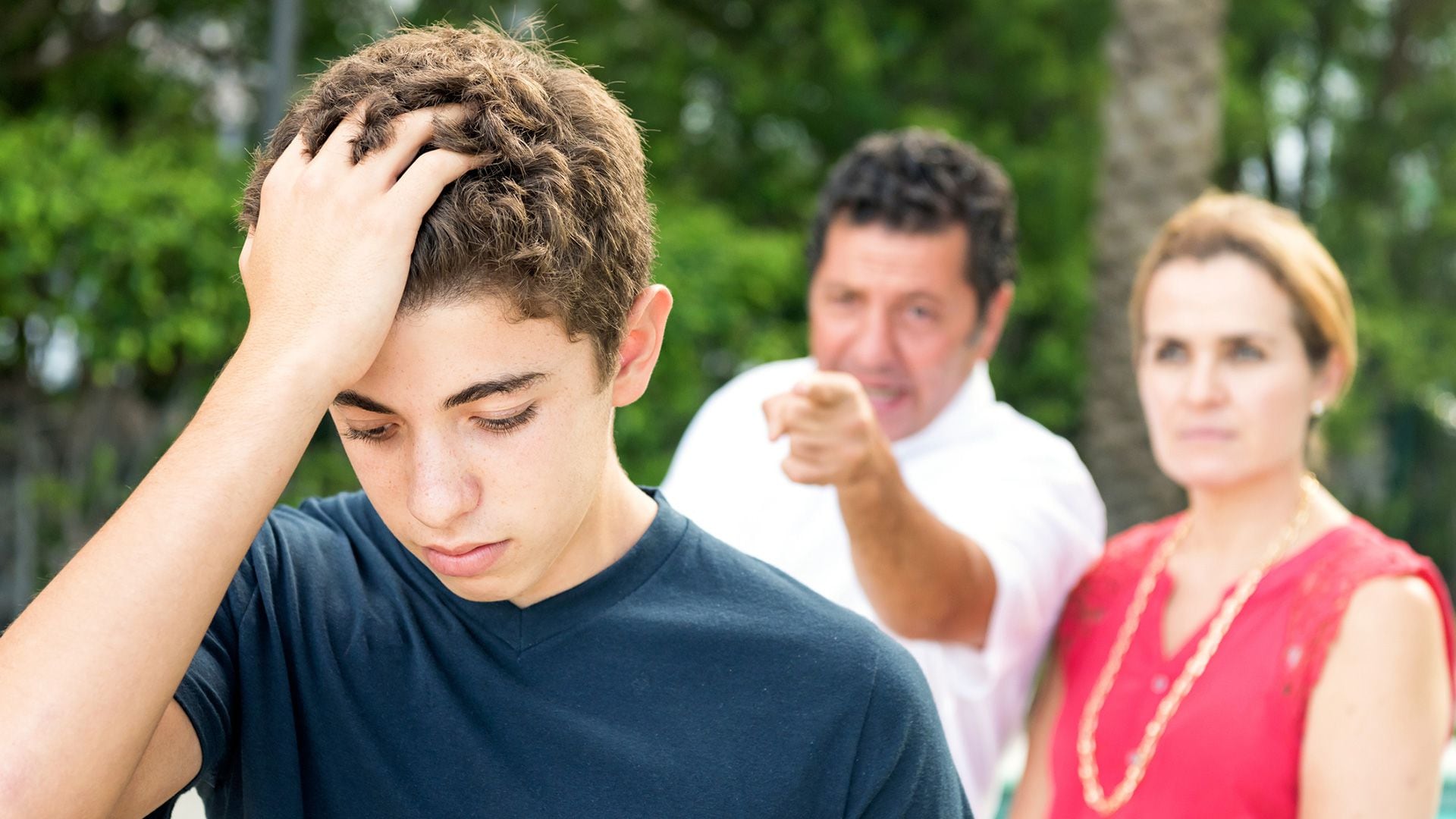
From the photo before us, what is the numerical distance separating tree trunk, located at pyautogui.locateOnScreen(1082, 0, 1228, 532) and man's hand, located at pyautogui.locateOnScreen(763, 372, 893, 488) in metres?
5.05

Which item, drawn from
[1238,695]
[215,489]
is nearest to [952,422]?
[1238,695]

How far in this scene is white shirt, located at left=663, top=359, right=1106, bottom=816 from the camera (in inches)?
107

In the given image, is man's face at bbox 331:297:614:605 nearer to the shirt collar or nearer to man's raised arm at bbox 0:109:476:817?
man's raised arm at bbox 0:109:476:817

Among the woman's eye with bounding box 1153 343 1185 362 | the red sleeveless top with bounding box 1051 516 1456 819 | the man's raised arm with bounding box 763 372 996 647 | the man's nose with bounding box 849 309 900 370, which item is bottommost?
the red sleeveless top with bounding box 1051 516 1456 819

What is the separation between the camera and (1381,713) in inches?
94.2

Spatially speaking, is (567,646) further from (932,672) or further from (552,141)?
(932,672)

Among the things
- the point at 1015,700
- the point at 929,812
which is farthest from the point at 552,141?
the point at 1015,700

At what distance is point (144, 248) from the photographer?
191 inches

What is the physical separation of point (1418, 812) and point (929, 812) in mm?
1212

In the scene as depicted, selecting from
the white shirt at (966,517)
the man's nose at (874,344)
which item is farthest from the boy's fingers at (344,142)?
the man's nose at (874,344)

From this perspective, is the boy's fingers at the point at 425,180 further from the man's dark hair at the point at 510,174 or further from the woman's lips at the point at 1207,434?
the woman's lips at the point at 1207,434

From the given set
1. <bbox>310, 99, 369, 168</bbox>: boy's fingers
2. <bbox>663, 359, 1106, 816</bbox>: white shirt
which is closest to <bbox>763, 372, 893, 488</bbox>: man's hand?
<bbox>663, 359, 1106, 816</bbox>: white shirt

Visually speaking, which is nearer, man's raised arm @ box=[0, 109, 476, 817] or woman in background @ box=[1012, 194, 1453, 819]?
man's raised arm @ box=[0, 109, 476, 817]

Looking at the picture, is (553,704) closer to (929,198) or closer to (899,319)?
(899,319)
